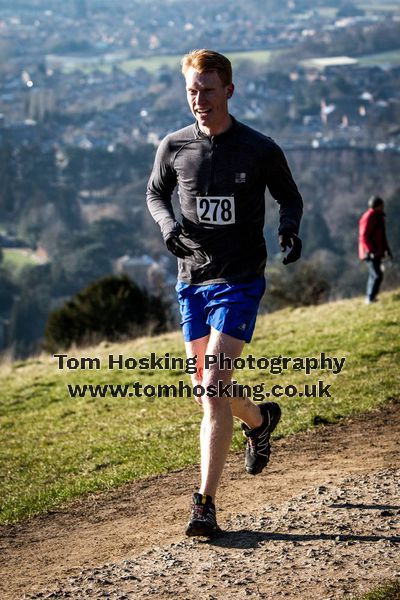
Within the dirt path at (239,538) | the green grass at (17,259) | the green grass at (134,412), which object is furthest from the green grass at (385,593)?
the green grass at (17,259)

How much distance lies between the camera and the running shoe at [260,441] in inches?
251

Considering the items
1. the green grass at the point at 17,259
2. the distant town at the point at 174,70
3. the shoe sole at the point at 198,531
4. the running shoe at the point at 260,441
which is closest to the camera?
the shoe sole at the point at 198,531

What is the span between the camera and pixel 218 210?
Answer: 5680mm

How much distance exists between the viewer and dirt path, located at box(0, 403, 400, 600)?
4.99m

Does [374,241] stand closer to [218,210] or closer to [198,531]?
[218,210]

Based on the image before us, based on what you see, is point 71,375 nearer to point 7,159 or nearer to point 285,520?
point 285,520

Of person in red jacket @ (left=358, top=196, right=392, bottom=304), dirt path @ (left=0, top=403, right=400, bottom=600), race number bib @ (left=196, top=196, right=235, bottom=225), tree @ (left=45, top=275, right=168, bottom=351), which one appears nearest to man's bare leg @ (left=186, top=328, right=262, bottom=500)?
dirt path @ (left=0, top=403, right=400, bottom=600)

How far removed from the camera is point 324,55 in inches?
4432

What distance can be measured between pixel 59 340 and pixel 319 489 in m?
18.8

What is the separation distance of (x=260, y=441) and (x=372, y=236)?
10537 mm

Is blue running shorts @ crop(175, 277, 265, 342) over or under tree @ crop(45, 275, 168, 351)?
over

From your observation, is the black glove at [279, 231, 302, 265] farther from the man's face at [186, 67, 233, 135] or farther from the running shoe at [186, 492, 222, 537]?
the running shoe at [186, 492, 222, 537]

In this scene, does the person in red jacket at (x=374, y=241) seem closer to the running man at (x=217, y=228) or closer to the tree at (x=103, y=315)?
the tree at (x=103, y=315)

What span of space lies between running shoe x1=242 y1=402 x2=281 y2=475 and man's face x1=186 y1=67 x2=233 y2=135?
1802 millimetres
